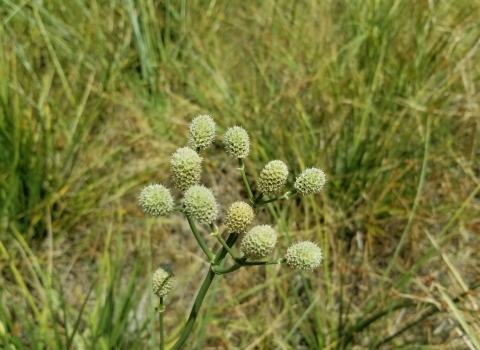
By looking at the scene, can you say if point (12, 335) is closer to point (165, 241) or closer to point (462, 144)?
point (165, 241)

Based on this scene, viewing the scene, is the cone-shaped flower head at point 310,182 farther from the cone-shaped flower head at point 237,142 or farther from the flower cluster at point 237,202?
the cone-shaped flower head at point 237,142

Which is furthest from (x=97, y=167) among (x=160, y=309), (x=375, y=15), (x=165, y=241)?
(x=375, y=15)

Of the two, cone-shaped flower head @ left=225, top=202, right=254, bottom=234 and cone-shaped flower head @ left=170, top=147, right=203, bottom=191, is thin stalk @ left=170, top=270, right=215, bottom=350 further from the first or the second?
cone-shaped flower head @ left=170, top=147, right=203, bottom=191

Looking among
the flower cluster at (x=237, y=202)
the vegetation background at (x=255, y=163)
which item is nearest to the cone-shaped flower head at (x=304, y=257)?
the flower cluster at (x=237, y=202)

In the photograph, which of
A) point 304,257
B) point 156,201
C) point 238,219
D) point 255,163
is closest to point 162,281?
point 156,201

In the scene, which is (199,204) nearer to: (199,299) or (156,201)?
(156,201)

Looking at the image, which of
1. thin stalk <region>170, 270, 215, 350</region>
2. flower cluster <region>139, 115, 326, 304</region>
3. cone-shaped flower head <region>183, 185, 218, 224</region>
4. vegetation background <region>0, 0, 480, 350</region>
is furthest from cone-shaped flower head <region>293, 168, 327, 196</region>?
vegetation background <region>0, 0, 480, 350</region>
